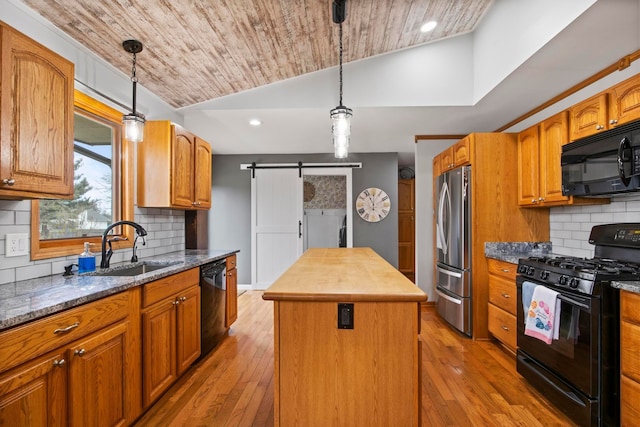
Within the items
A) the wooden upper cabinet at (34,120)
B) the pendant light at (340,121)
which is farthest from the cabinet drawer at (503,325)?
the wooden upper cabinet at (34,120)

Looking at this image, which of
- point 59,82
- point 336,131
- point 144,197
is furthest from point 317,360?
point 144,197

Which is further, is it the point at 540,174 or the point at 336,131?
the point at 540,174

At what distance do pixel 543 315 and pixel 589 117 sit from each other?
1.42 meters

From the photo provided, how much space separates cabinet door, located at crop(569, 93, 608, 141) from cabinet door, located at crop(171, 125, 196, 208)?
3.19m

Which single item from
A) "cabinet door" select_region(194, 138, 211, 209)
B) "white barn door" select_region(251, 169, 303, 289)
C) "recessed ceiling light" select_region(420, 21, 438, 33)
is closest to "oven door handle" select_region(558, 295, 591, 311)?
"recessed ceiling light" select_region(420, 21, 438, 33)

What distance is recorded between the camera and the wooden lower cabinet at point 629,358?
1.65 m

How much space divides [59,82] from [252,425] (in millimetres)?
2160

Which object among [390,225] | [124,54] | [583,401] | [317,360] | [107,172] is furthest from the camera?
[390,225]

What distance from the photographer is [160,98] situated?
3307mm

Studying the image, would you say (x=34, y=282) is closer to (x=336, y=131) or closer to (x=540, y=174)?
(x=336, y=131)

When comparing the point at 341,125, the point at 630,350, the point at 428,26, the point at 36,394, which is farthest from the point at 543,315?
the point at 36,394

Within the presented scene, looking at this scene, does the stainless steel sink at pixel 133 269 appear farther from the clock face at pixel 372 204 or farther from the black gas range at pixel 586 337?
the clock face at pixel 372 204

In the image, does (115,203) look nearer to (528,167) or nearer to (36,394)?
(36,394)

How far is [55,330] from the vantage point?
1.34 m
